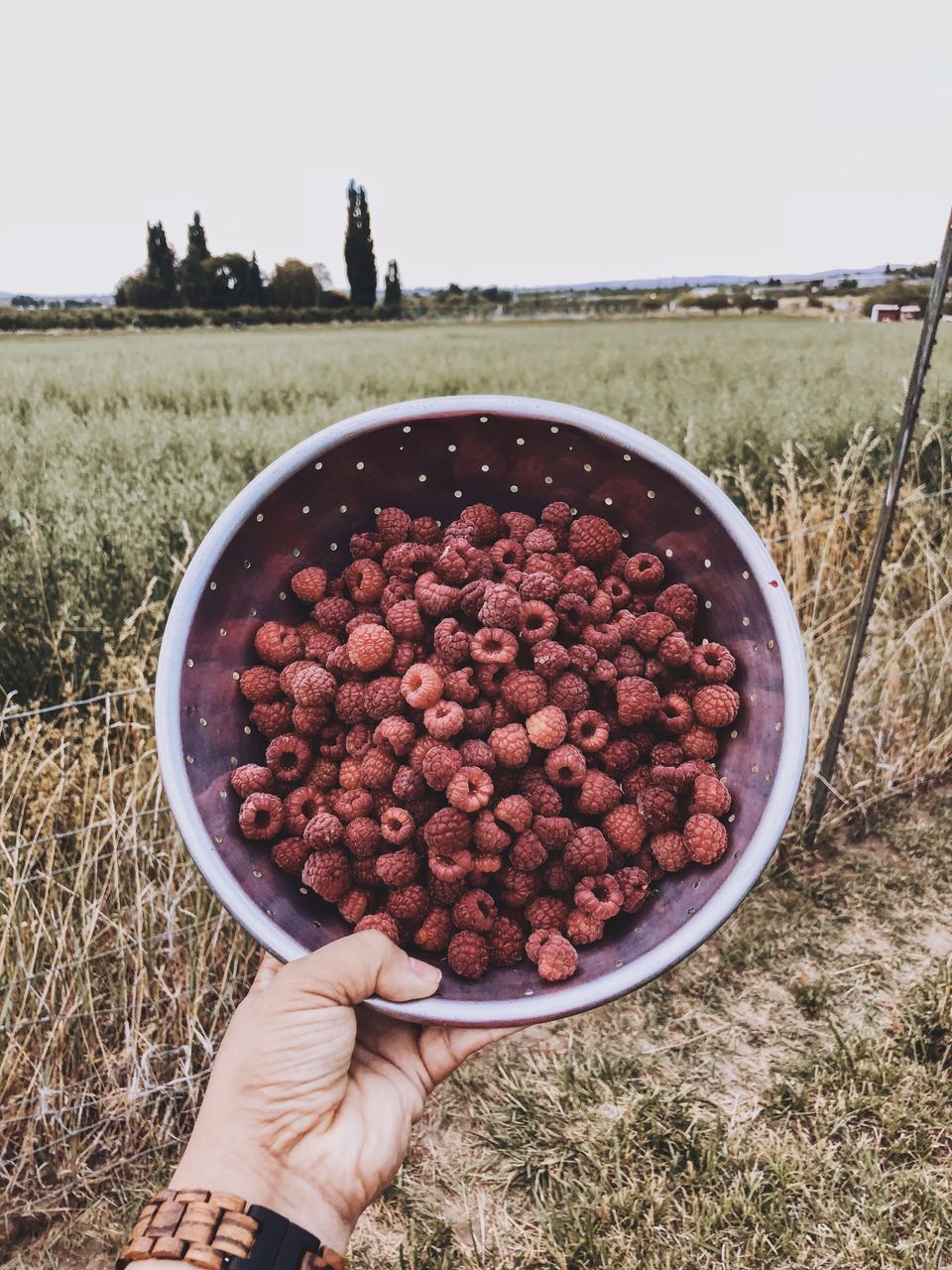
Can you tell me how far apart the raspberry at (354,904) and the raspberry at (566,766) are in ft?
1.31

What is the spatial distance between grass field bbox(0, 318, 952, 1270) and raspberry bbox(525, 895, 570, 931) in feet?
2.77

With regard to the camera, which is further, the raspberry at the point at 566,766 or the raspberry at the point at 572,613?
the raspberry at the point at 572,613

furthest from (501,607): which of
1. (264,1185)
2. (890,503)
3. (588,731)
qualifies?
(890,503)

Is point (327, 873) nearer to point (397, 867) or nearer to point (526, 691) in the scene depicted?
point (397, 867)

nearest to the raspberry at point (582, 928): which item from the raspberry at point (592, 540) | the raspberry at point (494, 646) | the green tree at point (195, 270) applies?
the raspberry at point (494, 646)

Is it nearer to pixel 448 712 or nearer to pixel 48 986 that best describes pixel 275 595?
pixel 448 712

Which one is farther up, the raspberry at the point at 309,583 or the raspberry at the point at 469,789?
the raspberry at the point at 309,583

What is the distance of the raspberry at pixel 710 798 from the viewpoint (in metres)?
1.46

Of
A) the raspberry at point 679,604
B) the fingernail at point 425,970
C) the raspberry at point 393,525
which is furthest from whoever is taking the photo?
the raspberry at point 393,525

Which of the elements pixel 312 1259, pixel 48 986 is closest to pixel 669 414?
pixel 48 986

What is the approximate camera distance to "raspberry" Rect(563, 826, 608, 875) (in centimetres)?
146

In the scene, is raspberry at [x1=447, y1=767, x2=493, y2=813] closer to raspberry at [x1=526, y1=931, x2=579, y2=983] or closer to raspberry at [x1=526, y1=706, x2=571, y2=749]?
raspberry at [x1=526, y1=706, x2=571, y2=749]

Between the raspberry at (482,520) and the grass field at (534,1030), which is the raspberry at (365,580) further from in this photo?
the grass field at (534,1030)

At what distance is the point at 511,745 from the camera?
152cm
